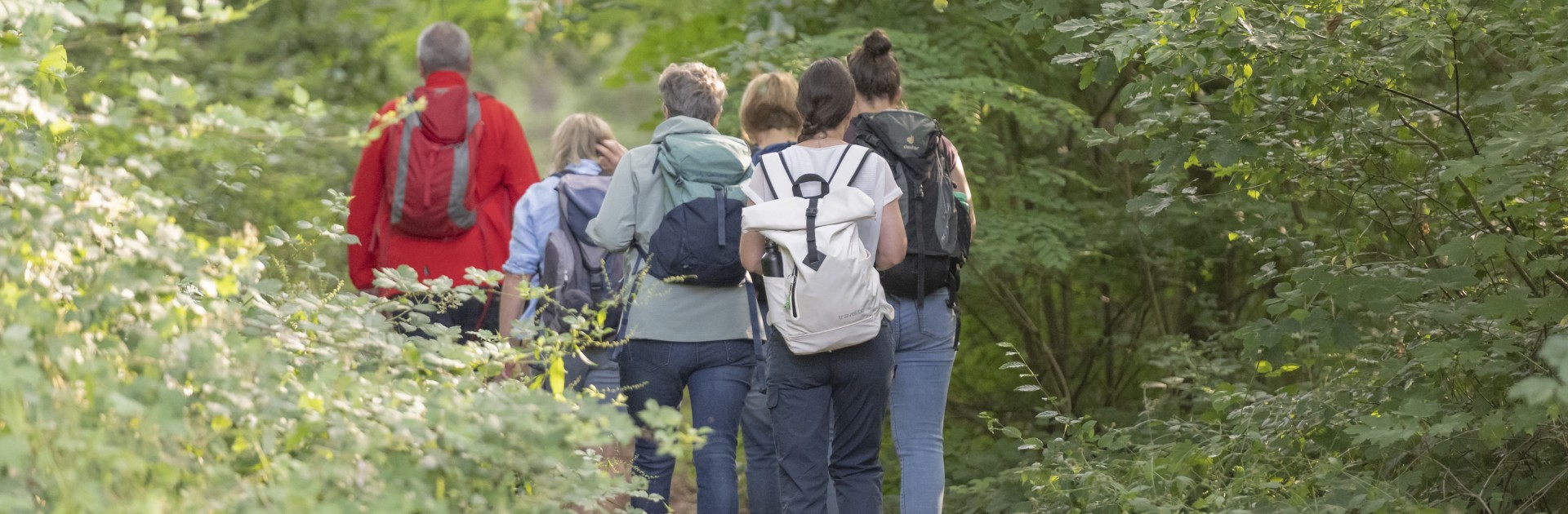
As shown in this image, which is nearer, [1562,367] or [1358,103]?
[1562,367]

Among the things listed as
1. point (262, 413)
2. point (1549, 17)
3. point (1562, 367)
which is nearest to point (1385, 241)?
point (1549, 17)

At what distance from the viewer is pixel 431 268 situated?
6.15m

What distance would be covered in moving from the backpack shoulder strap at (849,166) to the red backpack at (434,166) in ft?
7.22

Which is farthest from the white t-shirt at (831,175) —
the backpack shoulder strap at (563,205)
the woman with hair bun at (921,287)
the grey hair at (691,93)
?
the backpack shoulder strap at (563,205)

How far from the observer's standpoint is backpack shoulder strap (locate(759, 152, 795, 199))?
4.42 meters

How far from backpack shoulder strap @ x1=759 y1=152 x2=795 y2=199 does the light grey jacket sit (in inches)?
25.1

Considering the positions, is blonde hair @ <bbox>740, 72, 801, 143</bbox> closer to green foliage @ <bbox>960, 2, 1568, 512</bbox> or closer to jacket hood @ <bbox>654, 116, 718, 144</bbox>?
jacket hood @ <bbox>654, 116, 718, 144</bbox>

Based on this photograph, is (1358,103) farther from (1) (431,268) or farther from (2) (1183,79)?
(1) (431,268)

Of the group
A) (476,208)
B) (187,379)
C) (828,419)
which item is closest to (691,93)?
(828,419)

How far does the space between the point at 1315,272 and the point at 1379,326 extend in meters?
1.87

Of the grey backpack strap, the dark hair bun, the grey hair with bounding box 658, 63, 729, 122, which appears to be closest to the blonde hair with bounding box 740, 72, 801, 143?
A: the grey hair with bounding box 658, 63, 729, 122

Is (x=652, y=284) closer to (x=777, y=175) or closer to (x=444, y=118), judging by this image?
(x=777, y=175)

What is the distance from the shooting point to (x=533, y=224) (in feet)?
19.2

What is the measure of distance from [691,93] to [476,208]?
1499mm
